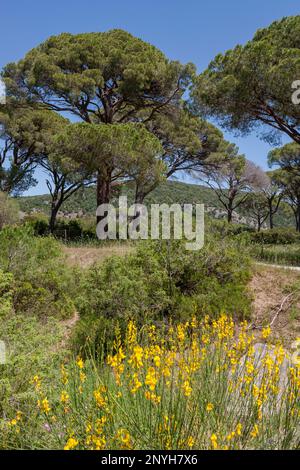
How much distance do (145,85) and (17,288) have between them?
11.9 metres

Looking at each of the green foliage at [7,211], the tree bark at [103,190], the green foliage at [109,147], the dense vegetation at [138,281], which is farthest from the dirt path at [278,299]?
the green foliage at [7,211]

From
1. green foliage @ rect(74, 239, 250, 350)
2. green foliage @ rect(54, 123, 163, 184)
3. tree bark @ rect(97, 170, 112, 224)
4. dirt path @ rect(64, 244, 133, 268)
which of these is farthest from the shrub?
tree bark @ rect(97, 170, 112, 224)

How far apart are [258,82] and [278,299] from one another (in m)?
7.43

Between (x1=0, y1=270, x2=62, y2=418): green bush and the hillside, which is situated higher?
the hillside

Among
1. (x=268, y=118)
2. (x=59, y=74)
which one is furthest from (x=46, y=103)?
(x=268, y=118)

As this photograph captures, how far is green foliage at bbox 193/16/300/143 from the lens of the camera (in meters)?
11.8

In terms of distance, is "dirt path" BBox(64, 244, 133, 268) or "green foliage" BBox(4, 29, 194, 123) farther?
"green foliage" BBox(4, 29, 194, 123)

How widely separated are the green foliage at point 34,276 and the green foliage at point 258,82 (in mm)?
7863

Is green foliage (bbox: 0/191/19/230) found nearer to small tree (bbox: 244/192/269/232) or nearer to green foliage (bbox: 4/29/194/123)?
green foliage (bbox: 4/29/194/123)

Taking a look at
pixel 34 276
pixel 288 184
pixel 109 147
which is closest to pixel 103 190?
pixel 109 147

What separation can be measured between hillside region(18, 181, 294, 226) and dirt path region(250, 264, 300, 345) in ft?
90.0

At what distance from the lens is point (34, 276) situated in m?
8.41

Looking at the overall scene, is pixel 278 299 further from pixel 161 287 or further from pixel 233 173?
pixel 233 173
